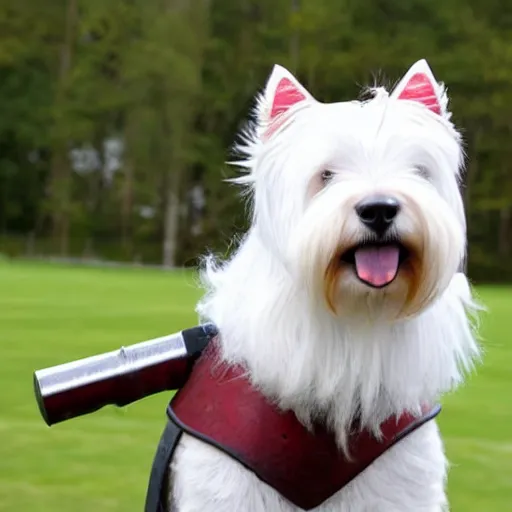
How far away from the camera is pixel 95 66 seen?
34.3 metres

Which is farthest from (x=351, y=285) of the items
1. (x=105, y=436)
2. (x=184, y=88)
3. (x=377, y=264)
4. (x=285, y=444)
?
(x=184, y=88)

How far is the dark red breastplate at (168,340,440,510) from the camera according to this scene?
2688 mm

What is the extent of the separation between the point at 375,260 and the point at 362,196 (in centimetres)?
15

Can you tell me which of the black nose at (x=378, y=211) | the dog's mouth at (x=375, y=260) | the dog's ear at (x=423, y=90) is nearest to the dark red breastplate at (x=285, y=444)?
the dog's mouth at (x=375, y=260)

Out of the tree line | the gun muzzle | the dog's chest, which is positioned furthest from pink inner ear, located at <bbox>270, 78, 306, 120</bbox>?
the tree line

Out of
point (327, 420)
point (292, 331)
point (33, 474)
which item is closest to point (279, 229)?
point (292, 331)

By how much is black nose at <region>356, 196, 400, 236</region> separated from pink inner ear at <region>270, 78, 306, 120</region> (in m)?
0.43

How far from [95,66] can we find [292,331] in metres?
32.7

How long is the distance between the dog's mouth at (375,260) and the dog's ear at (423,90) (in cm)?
45

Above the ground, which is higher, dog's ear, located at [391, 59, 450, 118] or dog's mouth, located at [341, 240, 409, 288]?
dog's ear, located at [391, 59, 450, 118]

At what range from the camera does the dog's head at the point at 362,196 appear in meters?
2.38

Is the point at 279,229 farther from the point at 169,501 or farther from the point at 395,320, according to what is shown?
the point at 169,501

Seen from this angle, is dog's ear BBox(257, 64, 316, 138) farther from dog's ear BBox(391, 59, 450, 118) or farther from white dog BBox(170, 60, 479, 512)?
dog's ear BBox(391, 59, 450, 118)

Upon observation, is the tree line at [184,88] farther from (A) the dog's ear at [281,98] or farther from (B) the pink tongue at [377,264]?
(B) the pink tongue at [377,264]
